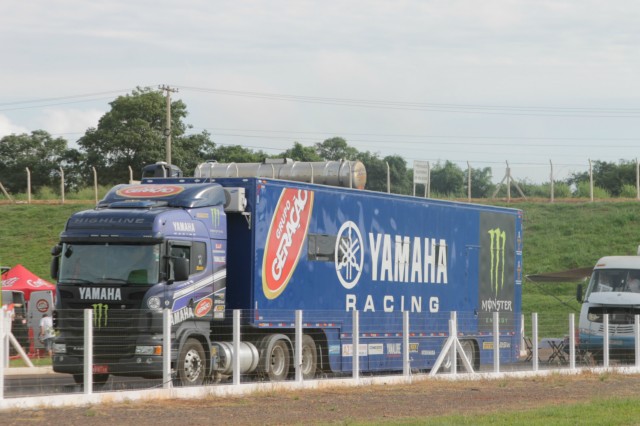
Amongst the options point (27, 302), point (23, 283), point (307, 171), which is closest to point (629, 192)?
point (27, 302)

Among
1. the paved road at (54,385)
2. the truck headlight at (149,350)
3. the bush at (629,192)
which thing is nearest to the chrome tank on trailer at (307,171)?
the paved road at (54,385)

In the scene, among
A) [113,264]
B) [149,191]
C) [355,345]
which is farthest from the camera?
[355,345]

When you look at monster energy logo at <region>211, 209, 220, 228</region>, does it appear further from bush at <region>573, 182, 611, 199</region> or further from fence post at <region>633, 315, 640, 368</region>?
bush at <region>573, 182, 611, 199</region>

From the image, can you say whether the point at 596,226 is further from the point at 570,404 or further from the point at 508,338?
the point at 570,404

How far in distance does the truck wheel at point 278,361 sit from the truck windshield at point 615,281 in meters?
13.0

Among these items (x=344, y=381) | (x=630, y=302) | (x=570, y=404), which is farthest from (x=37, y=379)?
(x=630, y=302)

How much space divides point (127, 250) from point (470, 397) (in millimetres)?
6076

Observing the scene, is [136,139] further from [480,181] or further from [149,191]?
[149,191]

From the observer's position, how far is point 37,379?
22297 millimetres

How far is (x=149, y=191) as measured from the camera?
68.0 feet

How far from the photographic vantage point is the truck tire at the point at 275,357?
20.8 meters

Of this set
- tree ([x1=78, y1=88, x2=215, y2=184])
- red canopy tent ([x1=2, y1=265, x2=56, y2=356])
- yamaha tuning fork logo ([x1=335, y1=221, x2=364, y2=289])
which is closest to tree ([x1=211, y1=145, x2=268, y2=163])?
tree ([x1=78, y1=88, x2=215, y2=184])

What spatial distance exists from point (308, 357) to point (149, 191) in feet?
14.1

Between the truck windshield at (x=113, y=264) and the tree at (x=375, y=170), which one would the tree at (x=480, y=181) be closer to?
the tree at (x=375, y=170)
